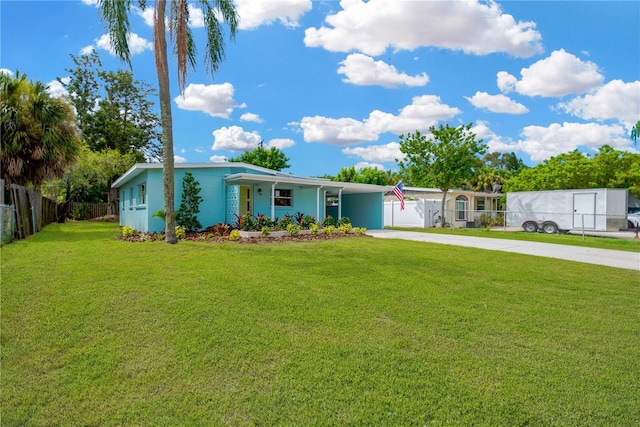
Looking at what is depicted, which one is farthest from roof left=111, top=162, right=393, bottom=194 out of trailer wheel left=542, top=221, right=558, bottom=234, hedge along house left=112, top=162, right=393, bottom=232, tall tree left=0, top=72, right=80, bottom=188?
trailer wheel left=542, top=221, right=558, bottom=234

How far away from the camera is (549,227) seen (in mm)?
20688

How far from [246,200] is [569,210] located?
16430 millimetres

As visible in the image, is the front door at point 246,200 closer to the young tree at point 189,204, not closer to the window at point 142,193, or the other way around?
the young tree at point 189,204

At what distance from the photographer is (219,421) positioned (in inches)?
114

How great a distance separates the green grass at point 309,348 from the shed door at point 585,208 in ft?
44.6

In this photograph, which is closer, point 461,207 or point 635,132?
point 635,132

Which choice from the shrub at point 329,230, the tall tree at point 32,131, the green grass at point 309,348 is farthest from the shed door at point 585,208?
the tall tree at point 32,131

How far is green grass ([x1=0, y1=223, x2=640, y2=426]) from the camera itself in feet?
10.1

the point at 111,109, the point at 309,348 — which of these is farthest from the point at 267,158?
the point at 309,348

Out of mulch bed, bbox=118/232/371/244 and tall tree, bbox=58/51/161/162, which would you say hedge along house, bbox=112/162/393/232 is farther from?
tall tree, bbox=58/51/161/162

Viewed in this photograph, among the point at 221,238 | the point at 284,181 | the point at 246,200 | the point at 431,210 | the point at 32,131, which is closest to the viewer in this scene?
the point at 221,238

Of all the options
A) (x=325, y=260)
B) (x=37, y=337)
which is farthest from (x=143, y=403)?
(x=325, y=260)

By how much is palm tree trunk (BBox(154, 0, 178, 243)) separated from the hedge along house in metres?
3.60

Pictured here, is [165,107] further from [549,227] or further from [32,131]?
[549,227]
